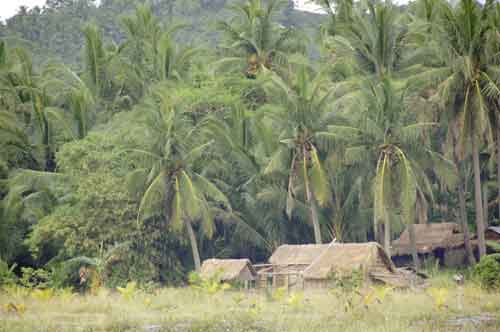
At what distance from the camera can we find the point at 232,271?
3008 centimetres

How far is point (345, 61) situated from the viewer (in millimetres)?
35625

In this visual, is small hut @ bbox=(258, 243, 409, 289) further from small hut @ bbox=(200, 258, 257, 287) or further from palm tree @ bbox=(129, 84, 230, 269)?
palm tree @ bbox=(129, 84, 230, 269)

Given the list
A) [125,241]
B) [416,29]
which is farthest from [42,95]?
[416,29]

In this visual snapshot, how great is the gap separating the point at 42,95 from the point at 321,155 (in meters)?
13.3

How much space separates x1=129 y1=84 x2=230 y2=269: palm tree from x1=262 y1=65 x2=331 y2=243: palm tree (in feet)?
8.65

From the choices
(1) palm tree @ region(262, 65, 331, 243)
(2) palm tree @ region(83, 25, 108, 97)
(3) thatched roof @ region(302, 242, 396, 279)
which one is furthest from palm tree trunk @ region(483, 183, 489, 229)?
(2) palm tree @ region(83, 25, 108, 97)

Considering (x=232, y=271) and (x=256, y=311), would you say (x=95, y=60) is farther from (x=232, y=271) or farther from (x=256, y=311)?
(x=256, y=311)

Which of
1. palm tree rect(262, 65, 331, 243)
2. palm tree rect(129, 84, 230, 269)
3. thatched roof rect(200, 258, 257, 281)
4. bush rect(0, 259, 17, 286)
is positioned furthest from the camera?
palm tree rect(129, 84, 230, 269)

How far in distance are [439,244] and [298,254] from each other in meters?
7.91

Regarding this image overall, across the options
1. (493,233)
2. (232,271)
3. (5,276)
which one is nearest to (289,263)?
(232,271)

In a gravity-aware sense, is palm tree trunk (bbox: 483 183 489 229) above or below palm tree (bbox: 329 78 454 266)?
below

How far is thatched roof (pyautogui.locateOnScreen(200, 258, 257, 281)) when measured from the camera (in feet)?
98.0

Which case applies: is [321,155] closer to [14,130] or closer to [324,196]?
[324,196]

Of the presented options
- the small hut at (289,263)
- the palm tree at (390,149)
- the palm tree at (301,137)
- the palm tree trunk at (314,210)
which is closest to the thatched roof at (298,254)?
the small hut at (289,263)
